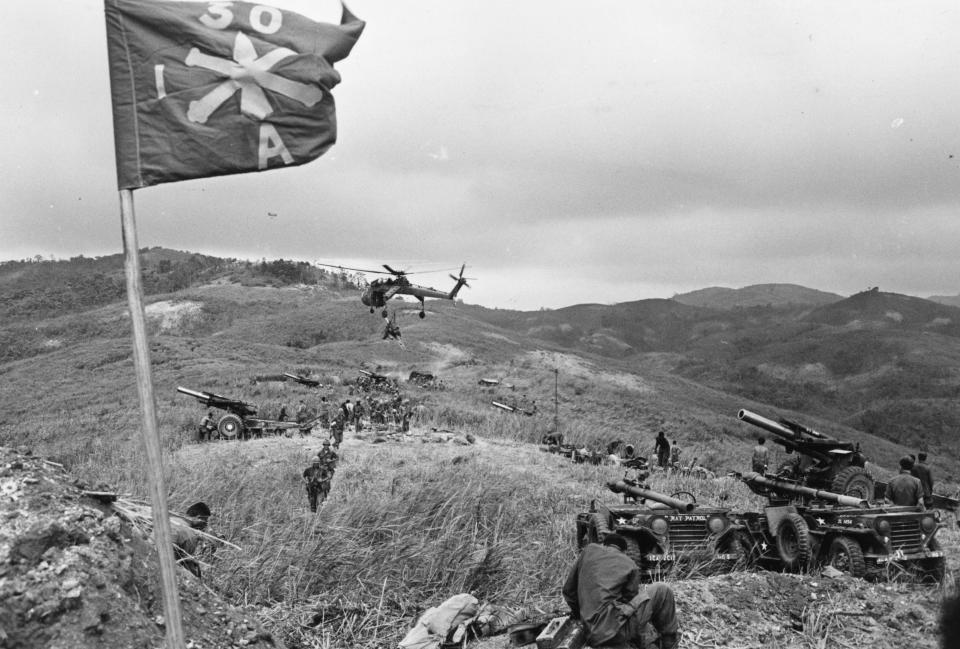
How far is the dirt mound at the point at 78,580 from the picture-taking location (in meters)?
4.45

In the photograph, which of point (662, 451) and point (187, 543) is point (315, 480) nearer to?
point (187, 543)

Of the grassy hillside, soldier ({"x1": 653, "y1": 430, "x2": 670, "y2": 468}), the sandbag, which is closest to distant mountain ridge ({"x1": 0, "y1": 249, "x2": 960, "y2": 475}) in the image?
the grassy hillside

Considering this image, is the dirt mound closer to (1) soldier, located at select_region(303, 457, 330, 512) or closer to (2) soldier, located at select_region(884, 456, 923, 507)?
(1) soldier, located at select_region(303, 457, 330, 512)

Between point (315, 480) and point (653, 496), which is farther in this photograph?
point (315, 480)

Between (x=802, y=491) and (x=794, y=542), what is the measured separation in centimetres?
198

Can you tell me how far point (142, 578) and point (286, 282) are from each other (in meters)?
82.5

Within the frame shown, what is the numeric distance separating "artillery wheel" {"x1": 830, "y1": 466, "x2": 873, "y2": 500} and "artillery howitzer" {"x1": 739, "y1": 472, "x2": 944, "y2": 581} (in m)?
2.57

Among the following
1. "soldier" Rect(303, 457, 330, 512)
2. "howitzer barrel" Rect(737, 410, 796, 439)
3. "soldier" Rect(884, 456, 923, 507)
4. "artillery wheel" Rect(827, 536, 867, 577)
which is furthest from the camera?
"howitzer barrel" Rect(737, 410, 796, 439)

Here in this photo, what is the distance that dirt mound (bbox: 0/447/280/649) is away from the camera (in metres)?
4.45

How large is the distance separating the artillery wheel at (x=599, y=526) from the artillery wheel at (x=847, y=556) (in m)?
3.17

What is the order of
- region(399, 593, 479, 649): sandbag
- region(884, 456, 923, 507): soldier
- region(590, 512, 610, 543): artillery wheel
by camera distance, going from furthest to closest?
region(884, 456, 923, 507): soldier, region(590, 512, 610, 543): artillery wheel, region(399, 593, 479, 649): sandbag

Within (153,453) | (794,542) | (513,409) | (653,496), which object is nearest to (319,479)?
(653,496)

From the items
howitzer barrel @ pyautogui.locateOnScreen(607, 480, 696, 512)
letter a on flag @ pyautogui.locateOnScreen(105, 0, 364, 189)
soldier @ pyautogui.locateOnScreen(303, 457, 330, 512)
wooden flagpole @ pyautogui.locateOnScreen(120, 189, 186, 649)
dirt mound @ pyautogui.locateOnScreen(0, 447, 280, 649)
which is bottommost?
howitzer barrel @ pyautogui.locateOnScreen(607, 480, 696, 512)

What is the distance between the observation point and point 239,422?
21.6 metres
